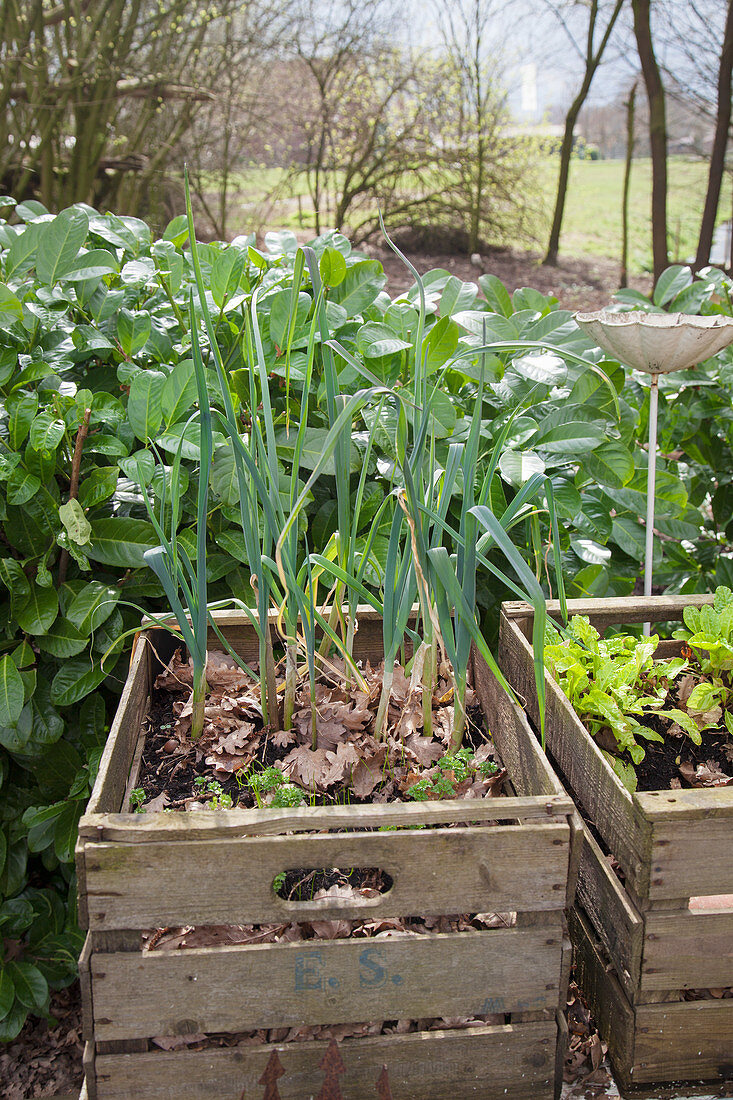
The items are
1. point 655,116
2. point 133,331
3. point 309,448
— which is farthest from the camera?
point 655,116

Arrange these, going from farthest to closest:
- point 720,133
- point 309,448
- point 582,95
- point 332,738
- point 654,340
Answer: point 582,95
point 720,133
point 309,448
point 654,340
point 332,738

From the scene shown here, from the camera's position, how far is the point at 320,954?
0.81 meters

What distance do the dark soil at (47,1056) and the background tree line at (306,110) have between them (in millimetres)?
4754

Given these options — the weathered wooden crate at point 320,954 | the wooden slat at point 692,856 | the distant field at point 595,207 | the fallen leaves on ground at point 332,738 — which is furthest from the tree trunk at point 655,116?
the weathered wooden crate at point 320,954

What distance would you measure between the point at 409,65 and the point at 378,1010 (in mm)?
7752

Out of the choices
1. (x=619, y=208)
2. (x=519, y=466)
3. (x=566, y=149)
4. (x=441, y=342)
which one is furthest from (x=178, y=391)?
(x=619, y=208)

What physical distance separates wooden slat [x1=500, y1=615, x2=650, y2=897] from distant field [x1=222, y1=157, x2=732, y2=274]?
259 inches

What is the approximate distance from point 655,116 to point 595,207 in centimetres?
664

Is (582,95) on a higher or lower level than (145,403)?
higher

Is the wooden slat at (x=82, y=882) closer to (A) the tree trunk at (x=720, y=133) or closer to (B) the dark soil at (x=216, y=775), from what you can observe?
(B) the dark soil at (x=216, y=775)

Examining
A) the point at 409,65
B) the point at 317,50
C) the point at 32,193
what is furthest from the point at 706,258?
the point at 32,193

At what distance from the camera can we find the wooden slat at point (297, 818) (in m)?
0.78

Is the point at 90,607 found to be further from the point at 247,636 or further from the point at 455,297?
the point at 455,297

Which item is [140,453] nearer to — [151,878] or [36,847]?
[151,878]
